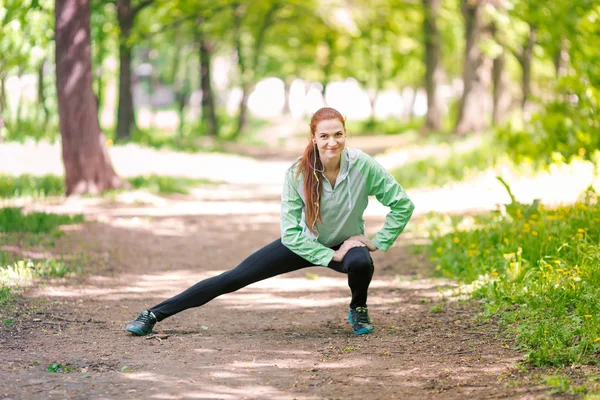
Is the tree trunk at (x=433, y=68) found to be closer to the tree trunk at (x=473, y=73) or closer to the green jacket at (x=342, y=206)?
the tree trunk at (x=473, y=73)

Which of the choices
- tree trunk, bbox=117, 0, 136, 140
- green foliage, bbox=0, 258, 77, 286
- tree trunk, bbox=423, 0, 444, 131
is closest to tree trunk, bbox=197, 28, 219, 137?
tree trunk, bbox=117, 0, 136, 140

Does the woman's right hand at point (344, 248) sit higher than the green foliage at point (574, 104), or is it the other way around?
the green foliage at point (574, 104)

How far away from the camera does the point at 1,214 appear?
394 inches

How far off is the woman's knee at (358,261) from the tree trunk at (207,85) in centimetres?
2474

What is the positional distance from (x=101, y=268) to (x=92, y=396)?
444 centimetres

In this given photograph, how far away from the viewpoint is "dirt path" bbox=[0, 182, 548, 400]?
446 centimetres

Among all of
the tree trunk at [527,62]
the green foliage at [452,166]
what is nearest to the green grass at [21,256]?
the green foliage at [452,166]

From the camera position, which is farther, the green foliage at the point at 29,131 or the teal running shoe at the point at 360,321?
the green foliage at the point at 29,131

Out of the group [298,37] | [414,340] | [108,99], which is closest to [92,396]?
[414,340]

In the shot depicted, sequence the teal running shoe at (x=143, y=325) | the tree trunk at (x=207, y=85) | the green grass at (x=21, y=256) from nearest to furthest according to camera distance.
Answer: the teal running shoe at (x=143, y=325), the green grass at (x=21, y=256), the tree trunk at (x=207, y=85)

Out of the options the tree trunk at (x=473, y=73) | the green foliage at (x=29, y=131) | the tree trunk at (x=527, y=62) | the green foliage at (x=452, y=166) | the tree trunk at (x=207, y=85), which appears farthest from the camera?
the tree trunk at (x=207, y=85)

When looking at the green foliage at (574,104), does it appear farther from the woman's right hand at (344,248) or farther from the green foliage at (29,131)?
the green foliage at (29,131)

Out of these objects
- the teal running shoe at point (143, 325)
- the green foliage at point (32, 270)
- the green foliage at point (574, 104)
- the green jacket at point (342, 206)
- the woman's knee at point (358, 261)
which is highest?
the green foliage at point (574, 104)

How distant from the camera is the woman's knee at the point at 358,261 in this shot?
545 cm
